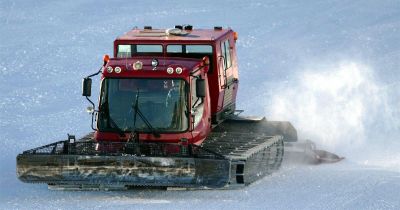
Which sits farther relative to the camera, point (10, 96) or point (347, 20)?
point (347, 20)

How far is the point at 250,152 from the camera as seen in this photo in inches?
582

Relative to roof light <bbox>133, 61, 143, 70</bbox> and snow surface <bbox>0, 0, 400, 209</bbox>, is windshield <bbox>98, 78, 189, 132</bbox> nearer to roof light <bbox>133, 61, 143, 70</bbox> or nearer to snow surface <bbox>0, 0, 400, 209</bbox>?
roof light <bbox>133, 61, 143, 70</bbox>

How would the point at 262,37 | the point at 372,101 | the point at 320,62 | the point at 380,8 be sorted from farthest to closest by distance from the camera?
the point at 380,8 → the point at 262,37 → the point at 320,62 → the point at 372,101

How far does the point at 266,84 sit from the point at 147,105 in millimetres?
8740

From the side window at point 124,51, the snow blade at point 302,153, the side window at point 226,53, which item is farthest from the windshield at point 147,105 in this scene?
the snow blade at point 302,153

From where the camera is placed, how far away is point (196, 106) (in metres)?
15.2

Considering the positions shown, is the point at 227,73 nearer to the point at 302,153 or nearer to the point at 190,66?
the point at 302,153

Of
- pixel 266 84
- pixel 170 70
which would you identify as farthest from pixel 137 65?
pixel 266 84

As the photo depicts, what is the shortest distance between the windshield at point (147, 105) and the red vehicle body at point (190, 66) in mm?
68

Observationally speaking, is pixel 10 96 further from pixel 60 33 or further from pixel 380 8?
pixel 380 8

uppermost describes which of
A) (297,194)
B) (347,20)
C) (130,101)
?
(347,20)

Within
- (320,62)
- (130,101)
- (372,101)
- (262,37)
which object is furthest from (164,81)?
(262,37)

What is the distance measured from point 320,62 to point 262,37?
2703 mm

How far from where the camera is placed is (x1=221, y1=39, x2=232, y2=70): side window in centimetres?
1706
